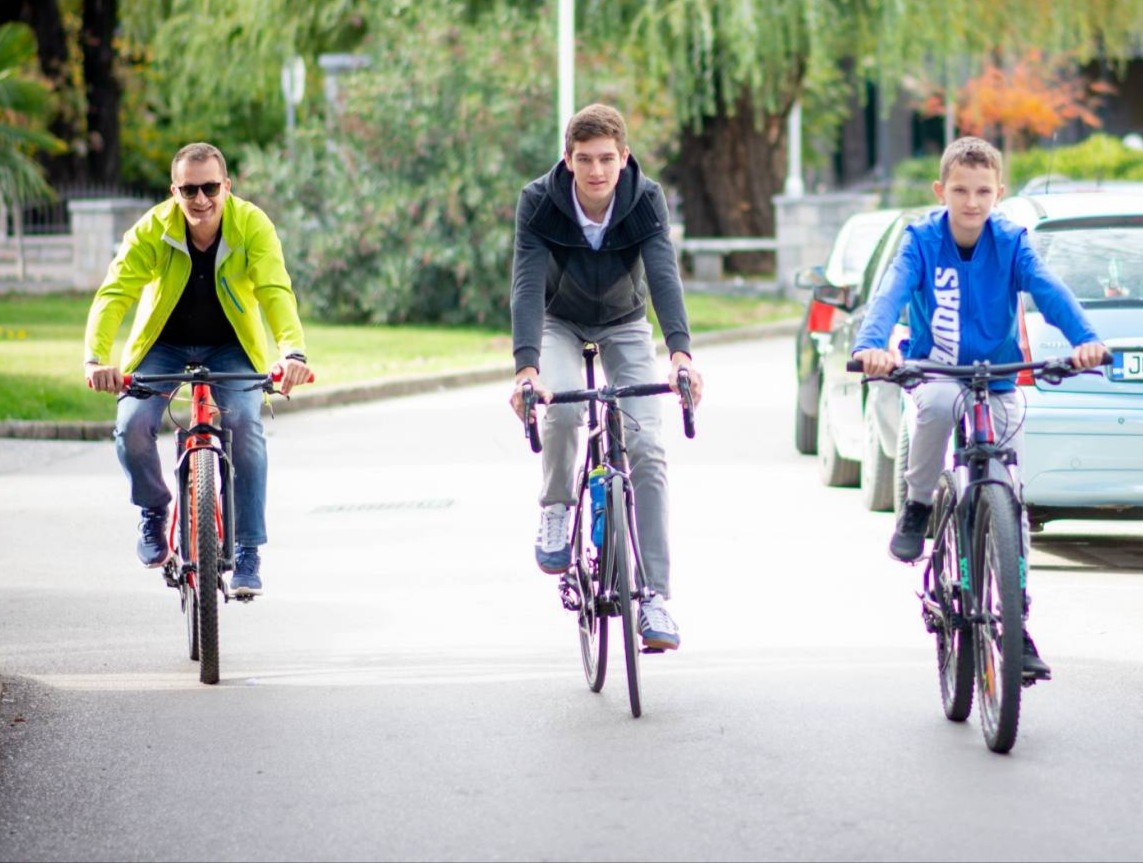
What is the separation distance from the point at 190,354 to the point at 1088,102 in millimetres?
50521

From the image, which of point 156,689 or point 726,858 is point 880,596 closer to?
point 156,689

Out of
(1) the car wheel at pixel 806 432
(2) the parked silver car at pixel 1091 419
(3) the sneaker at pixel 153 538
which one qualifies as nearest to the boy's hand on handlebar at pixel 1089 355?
(2) the parked silver car at pixel 1091 419

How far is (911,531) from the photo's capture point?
7.21 m

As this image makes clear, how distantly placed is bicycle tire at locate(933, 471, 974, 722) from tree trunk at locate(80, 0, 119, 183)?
3523cm

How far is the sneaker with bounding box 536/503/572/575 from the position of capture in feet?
24.6

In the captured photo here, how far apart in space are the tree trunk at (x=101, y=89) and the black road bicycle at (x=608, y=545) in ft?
113

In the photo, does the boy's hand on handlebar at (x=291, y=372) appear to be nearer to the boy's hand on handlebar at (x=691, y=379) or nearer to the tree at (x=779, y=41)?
the boy's hand on handlebar at (x=691, y=379)

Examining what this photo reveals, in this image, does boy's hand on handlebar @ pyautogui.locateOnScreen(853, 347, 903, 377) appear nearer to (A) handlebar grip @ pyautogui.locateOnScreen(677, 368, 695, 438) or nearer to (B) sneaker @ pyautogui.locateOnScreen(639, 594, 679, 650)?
(A) handlebar grip @ pyautogui.locateOnScreen(677, 368, 695, 438)

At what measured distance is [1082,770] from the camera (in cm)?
616

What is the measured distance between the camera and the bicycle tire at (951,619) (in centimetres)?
662

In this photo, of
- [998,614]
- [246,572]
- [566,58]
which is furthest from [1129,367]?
[566,58]

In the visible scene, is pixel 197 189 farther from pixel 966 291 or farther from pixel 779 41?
pixel 779 41

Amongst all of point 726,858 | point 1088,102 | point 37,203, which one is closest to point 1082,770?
point 726,858

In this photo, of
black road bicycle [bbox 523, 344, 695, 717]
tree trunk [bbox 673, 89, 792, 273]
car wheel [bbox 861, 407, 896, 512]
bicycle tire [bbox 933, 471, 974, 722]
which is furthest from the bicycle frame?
tree trunk [bbox 673, 89, 792, 273]
